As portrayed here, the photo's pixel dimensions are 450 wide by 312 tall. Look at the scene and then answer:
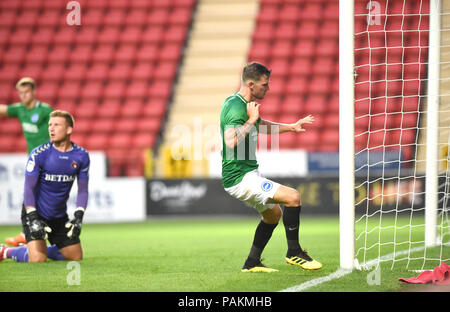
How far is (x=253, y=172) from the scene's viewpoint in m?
5.75

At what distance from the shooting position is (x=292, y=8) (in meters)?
19.8

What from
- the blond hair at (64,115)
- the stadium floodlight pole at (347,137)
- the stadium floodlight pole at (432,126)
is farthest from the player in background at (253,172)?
the stadium floodlight pole at (432,126)

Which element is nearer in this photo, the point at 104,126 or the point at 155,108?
the point at 104,126

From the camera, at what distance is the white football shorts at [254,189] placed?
5.60 metres

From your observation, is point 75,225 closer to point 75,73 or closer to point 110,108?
point 110,108

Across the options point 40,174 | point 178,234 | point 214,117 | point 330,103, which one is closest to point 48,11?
point 214,117

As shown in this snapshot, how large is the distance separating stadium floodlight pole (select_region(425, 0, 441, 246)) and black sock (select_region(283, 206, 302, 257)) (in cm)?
257

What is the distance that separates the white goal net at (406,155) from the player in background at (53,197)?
283cm

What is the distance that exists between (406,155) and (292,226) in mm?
8489

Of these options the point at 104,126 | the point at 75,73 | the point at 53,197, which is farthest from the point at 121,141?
the point at 53,197

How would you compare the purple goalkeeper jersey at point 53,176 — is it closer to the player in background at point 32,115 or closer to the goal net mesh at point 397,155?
the player in background at point 32,115

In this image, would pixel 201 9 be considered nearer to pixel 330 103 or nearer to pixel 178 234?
pixel 330 103

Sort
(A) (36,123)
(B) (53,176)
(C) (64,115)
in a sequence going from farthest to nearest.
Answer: (A) (36,123)
(B) (53,176)
(C) (64,115)
